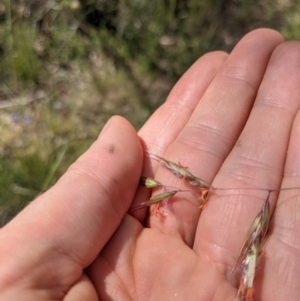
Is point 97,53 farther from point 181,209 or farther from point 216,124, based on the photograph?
point 181,209

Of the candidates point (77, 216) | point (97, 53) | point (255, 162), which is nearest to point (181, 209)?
point (255, 162)

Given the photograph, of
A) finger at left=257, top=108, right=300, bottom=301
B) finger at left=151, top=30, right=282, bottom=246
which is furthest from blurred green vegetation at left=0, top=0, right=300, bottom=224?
finger at left=257, top=108, right=300, bottom=301

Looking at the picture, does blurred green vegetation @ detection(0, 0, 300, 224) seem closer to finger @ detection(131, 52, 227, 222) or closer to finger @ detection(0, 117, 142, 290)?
finger @ detection(131, 52, 227, 222)

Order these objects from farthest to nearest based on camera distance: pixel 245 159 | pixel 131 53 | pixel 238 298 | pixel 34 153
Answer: pixel 131 53
pixel 34 153
pixel 245 159
pixel 238 298

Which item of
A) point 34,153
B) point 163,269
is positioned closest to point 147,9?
point 34,153

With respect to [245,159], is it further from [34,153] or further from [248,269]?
[34,153]

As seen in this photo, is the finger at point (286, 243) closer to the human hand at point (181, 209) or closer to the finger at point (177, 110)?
the human hand at point (181, 209)
